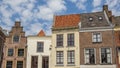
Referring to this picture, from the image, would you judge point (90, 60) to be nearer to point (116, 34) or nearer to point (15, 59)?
point (116, 34)

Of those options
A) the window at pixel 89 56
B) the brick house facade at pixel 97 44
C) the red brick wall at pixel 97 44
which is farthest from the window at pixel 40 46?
the window at pixel 89 56

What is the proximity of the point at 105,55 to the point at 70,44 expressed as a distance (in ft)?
20.4

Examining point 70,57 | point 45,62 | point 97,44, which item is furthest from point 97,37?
point 45,62

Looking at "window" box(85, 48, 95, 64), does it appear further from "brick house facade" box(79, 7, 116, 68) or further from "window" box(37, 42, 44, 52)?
"window" box(37, 42, 44, 52)

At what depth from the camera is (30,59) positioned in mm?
46906

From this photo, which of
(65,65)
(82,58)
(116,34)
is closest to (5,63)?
(65,65)

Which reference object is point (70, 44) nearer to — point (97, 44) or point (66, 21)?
point (97, 44)

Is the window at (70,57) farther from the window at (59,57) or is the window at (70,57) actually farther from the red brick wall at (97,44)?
the red brick wall at (97,44)

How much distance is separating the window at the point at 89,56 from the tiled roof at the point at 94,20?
4299mm

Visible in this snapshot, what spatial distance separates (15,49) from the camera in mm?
47750

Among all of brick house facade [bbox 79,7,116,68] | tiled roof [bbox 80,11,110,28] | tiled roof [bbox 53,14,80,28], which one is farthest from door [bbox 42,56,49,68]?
tiled roof [bbox 80,11,110,28]

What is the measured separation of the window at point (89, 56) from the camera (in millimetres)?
42072

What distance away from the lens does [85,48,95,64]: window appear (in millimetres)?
42072

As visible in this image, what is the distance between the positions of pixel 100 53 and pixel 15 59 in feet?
51.3
